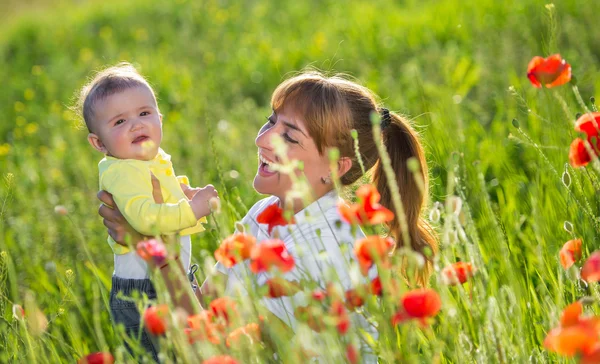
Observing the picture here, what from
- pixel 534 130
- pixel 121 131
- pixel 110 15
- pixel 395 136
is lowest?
pixel 534 130

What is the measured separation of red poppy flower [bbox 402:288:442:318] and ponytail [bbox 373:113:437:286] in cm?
99

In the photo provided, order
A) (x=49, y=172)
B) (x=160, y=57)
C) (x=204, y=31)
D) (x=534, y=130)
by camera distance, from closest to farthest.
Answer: (x=534, y=130) < (x=49, y=172) < (x=160, y=57) < (x=204, y=31)

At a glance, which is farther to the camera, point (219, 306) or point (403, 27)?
point (403, 27)

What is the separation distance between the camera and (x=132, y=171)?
7.39ft

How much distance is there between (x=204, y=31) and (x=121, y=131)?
6153 millimetres

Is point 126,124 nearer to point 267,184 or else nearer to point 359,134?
point 267,184

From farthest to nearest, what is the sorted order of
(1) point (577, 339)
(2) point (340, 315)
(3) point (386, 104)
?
(3) point (386, 104) → (2) point (340, 315) → (1) point (577, 339)

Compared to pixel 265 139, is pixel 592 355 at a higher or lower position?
lower

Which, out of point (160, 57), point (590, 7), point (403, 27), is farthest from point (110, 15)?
point (590, 7)

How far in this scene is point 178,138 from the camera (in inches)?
198

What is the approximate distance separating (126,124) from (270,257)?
1.09 metres

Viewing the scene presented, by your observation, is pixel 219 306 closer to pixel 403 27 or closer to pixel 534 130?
pixel 534 130

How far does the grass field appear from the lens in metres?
1.85

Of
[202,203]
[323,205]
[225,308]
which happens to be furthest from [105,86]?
[225,308]
